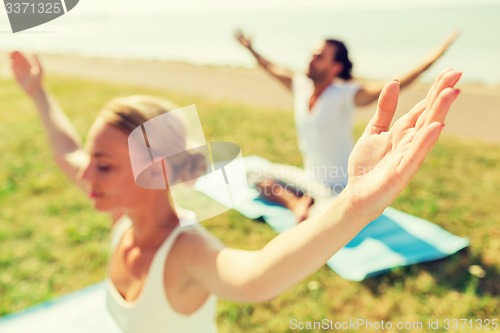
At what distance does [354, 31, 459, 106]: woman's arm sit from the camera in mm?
2664

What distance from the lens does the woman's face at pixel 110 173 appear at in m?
1.72

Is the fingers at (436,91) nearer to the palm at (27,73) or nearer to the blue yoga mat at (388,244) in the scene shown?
the palm at (27,73)

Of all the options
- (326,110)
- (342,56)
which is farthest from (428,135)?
(342,56)

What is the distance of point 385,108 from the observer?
3.56ft

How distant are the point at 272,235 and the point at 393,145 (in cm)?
310

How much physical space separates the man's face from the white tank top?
9.08 feet

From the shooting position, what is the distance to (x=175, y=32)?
81.5ft

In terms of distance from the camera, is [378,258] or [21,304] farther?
[378,258]

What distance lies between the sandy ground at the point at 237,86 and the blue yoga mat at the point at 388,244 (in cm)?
115

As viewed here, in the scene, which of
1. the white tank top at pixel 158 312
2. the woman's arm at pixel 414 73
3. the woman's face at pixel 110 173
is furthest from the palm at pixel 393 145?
the woman's arm at pixel 414 73

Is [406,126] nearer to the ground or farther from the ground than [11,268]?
farther from the ground

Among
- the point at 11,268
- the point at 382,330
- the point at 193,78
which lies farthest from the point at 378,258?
the point at 193,78

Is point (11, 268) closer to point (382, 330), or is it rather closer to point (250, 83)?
point (382, 330)

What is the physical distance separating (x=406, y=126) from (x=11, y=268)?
3.66m
